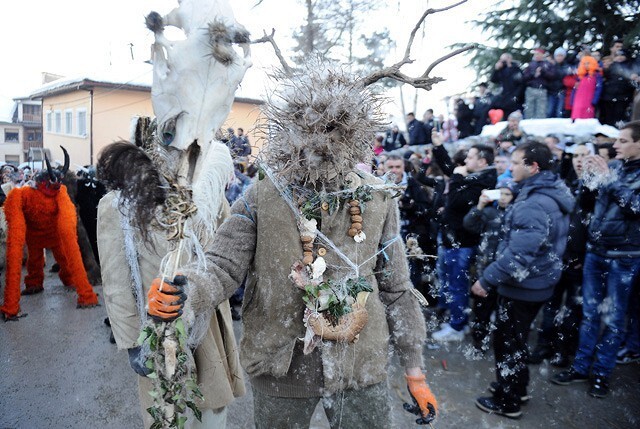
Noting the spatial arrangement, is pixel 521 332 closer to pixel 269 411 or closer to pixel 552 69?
pixel 269 411

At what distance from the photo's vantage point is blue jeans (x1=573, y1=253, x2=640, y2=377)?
373 centimetres

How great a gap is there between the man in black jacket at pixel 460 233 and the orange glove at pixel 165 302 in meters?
3.86

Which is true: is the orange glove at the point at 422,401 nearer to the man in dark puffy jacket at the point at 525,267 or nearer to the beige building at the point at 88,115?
the man in dark puffy jacket at the point at 525,267

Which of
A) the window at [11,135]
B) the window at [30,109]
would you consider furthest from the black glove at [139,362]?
the window at [11,135]

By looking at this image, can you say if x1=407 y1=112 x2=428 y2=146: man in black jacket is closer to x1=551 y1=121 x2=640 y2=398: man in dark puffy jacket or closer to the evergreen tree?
the evergreen tree

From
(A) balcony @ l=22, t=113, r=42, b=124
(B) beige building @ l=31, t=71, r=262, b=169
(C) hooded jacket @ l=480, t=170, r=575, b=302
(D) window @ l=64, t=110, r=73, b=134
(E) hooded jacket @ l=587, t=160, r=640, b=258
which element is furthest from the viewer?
(A) balcony @ l=22, t=113, r=42, b=124

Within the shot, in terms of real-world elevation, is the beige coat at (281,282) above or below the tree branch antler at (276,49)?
below

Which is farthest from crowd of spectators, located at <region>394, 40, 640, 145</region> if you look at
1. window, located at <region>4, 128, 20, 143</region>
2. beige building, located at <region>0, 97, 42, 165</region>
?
window, located at <region>4, 128, 20, 143</region>

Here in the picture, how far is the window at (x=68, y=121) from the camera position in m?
22.0

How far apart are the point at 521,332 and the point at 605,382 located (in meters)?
1.02

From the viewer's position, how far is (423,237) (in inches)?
219

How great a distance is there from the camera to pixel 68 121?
2241cm

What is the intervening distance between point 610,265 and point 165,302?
3.76 meters

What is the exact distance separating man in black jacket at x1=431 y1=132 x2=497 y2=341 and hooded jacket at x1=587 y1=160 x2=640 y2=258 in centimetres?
121
